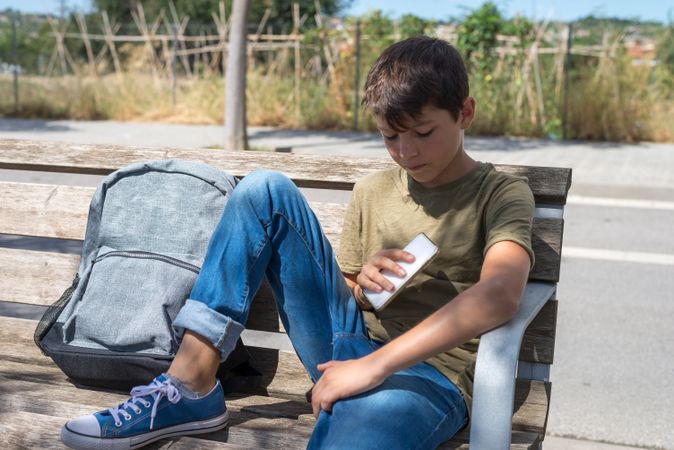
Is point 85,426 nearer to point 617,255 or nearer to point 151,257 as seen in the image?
point 151,257

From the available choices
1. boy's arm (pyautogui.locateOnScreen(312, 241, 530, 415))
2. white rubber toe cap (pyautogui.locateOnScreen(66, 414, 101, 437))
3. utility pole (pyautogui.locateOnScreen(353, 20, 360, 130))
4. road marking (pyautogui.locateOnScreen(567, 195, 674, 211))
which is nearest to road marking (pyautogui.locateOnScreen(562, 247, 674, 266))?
road marking (pyautogui.locateOnScreen(567, 195, 674, 211))

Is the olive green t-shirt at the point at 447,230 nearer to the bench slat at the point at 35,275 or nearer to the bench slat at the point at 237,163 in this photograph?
the bench slat at the point at 237,163

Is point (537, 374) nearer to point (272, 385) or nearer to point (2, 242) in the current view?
point (272, 385)

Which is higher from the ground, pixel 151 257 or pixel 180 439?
pixel 151 257

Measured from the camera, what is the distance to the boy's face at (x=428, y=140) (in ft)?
7.11

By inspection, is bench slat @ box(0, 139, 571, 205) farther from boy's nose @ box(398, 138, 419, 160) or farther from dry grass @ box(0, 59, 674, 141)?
dry grass @ box(0, 59, 674, 141)

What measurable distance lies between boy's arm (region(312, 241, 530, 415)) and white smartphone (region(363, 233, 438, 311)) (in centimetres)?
13

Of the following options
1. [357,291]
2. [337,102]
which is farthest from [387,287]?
[337,102]

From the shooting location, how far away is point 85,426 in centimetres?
208

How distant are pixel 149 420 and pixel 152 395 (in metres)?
0.06

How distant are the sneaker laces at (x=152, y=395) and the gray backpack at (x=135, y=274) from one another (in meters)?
0.21

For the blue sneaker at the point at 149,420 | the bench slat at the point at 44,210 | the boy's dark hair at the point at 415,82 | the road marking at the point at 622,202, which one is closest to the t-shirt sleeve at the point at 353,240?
the boy's dark hair at the point at 415,82

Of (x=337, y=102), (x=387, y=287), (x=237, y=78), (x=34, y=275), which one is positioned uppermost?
(x=387, y=287)

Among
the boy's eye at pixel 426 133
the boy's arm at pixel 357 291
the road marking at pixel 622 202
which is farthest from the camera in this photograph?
the road marking at pixel 622 202
